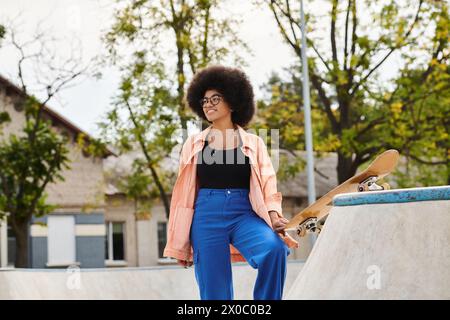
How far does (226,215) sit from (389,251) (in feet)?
5.23

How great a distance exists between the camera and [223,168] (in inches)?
212

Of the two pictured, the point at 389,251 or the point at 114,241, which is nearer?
the point at 389,251

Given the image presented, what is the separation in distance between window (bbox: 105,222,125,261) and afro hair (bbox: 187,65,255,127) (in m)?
29.1

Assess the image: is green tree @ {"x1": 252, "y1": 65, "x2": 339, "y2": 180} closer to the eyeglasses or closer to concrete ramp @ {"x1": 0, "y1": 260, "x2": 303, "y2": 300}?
concrete ramp @ {"x1": 0, "y1": 260, "x2": 303, "y2": 300}

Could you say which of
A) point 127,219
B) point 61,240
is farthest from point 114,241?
point 61,240

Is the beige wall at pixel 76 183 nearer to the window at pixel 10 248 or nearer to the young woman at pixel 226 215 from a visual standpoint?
the window at pixel 10 248

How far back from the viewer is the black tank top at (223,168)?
5344mm

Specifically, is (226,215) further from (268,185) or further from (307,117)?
(307,117)

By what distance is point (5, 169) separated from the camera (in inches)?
883

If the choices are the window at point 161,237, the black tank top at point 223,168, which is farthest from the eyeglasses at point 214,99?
the window at point 161,237

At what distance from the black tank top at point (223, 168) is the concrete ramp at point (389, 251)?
135 centimetres
